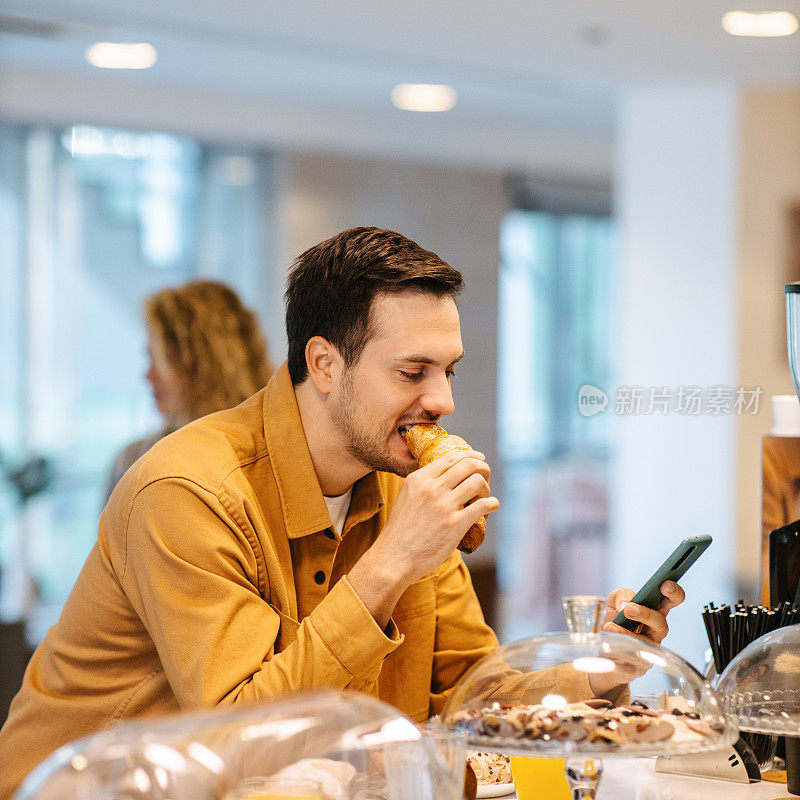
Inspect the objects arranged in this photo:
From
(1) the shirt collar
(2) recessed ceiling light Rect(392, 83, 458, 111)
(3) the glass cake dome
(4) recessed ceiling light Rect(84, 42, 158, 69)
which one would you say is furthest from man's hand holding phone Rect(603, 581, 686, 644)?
(2) recessed ceiling light Rect(392, 83, 458, 111)

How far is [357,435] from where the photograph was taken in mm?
1558

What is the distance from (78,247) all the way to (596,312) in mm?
2544

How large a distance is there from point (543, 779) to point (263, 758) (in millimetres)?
464

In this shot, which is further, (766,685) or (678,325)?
(678,325)

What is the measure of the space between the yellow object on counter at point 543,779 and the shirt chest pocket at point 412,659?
477 mm

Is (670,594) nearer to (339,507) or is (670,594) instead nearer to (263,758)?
(339,507)

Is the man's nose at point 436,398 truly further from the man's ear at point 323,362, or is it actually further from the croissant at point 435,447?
the man's ear at point 323,362

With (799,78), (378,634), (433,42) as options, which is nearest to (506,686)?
(378,634)

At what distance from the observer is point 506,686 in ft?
3.62

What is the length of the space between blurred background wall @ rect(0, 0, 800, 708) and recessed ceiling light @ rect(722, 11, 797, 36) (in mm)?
105

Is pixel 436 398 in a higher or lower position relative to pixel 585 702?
higher

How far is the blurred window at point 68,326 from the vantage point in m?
4.36

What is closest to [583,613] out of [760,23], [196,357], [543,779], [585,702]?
[585,702]

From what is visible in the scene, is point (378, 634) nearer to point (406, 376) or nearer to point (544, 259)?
point (406, 376)
